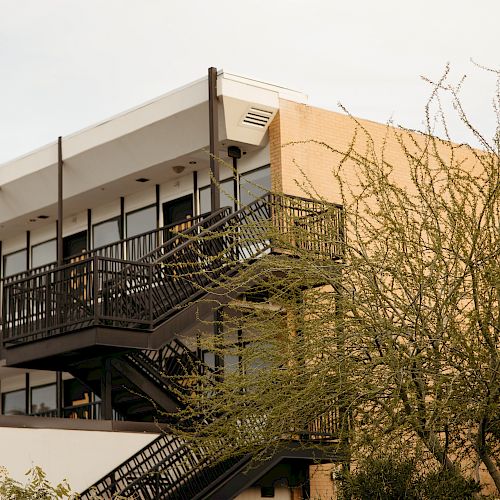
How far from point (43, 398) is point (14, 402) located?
4.82 ft

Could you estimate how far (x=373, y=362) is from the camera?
558 inches

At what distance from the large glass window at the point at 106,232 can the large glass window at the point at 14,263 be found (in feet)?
11.8

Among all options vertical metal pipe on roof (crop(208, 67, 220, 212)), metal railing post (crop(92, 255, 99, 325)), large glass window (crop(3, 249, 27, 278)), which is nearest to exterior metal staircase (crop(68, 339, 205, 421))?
metal railing post (crop(92, 255, 99, 325))

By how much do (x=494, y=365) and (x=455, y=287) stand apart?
936mm

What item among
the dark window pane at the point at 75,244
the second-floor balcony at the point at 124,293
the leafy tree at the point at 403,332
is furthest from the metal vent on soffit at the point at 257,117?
the leafy tree at the point at 403,332

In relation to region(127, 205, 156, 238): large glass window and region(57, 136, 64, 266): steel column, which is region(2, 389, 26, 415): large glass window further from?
region(57, 136, 64, 266): steel column

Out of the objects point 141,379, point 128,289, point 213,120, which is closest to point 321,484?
point 141,379

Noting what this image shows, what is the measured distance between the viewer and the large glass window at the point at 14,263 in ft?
113

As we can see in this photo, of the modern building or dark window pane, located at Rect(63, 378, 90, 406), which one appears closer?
the modern building

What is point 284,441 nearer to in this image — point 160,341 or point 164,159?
point 160,341

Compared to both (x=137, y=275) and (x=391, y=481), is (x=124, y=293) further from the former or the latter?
(x=391, y=481)

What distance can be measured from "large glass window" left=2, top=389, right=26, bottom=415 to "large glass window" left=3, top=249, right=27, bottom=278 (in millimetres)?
3456

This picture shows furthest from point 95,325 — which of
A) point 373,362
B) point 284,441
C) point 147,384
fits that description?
point 373,362

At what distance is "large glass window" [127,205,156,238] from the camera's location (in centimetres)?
2959
